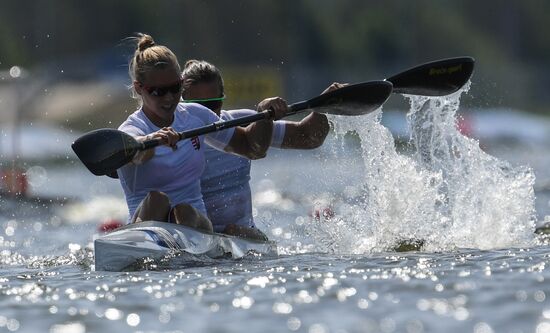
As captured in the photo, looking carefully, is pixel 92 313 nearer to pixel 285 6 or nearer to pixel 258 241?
pixel 258 241

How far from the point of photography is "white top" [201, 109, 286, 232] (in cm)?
867

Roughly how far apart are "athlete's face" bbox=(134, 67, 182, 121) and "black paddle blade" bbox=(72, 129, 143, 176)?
0.30m

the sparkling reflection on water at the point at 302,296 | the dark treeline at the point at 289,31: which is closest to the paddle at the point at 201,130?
the sparkling reflection on water at the point at 302,296

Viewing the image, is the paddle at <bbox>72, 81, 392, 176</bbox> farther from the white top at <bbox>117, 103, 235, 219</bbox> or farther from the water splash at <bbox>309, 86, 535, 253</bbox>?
the water splash at <bbox>309, 86, 535, 253</bbox>

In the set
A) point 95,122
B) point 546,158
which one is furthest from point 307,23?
point 546,158

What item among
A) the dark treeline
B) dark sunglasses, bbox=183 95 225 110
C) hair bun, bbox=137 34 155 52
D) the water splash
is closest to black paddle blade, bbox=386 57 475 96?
the water splash

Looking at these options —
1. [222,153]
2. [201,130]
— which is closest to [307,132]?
[222,153]

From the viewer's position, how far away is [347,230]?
30.9ft

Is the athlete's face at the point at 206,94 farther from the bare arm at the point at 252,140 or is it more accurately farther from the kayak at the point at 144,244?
the kayak at the point at 144,244

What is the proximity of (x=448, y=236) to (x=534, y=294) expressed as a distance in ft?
9.62

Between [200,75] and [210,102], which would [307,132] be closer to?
[210,102]

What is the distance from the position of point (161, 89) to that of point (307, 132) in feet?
4.38

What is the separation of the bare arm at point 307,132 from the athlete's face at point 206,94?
50cm

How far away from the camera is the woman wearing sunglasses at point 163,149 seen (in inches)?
308
